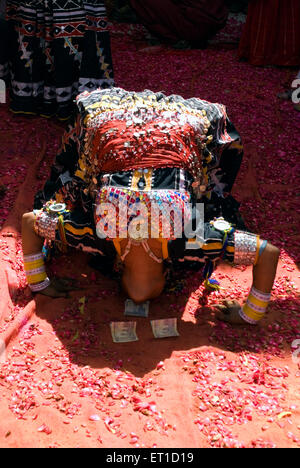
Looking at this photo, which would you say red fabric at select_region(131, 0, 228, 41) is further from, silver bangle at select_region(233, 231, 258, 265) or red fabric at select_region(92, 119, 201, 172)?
silver bangle at select_region(233, 231, 258, 265)

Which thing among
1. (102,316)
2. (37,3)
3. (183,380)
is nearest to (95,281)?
(102,316)

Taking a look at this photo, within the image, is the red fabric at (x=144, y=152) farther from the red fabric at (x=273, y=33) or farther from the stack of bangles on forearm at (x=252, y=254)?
the red fabric at (x=273, y=33)

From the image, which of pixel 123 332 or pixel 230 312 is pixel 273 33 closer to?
pixel 230 312

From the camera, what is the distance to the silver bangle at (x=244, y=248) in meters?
3.51

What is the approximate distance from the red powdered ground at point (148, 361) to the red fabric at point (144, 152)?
1.18 meters

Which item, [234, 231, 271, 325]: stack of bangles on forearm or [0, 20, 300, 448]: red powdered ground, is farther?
[234, 231, 271, 325]: stack of bangles on forearm

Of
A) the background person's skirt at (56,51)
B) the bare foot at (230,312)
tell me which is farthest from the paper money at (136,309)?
the background person's skirt at (56,51)

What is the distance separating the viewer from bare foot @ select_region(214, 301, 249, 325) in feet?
12.7

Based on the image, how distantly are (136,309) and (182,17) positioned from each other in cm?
628

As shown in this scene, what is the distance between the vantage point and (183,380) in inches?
133

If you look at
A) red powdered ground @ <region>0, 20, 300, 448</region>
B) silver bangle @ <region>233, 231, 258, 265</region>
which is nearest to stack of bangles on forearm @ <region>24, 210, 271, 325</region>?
silver bangle @ <region>233, 231, 258, 265</region>

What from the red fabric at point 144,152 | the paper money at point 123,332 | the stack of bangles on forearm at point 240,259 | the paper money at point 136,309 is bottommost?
the paper money at point 136,309

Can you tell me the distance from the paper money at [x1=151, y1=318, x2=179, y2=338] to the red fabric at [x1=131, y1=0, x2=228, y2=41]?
632 centimetres

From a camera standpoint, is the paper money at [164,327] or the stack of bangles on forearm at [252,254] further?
the paper money at [164,327]
